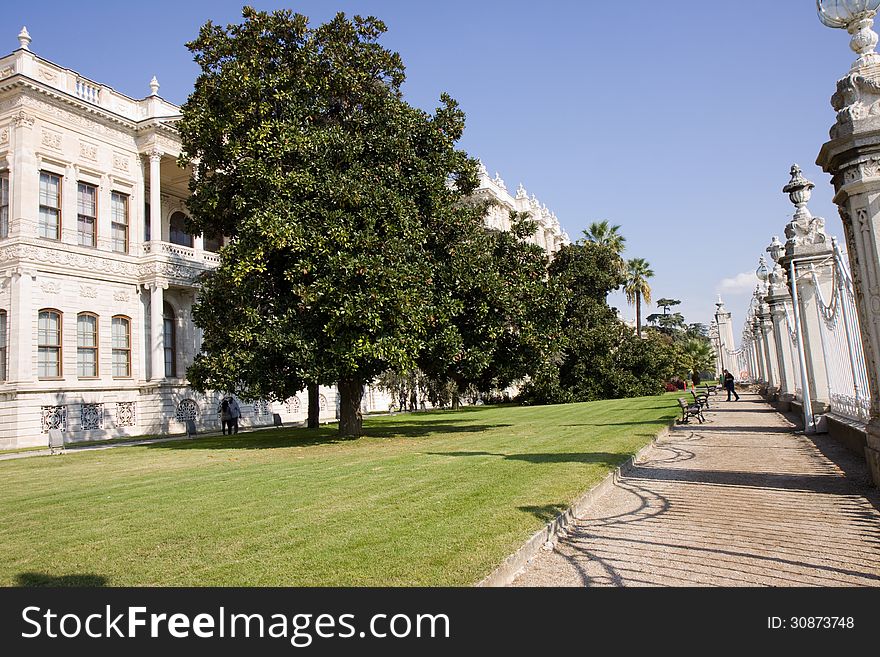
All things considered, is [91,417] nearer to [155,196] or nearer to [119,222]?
[119,222]

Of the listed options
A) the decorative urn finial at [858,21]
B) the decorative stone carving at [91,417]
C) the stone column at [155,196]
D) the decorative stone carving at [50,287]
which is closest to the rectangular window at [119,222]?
the stone column at [155,196]

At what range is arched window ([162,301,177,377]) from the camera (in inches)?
1155

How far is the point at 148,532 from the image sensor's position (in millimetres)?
6270

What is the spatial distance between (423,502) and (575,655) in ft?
13.0

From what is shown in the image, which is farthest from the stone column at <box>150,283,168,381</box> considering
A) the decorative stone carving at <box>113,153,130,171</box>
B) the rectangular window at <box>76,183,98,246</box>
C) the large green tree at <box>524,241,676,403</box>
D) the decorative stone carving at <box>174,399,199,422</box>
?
the large green tree at <box>524,241,676,403</box>

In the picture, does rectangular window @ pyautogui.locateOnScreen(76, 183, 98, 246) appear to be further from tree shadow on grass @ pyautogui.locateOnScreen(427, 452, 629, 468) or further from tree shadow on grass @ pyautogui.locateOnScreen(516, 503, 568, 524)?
tree shadow on grass @ pyautogui.locateOnScreen(516, 503, 568, 524)

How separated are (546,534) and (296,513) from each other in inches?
112

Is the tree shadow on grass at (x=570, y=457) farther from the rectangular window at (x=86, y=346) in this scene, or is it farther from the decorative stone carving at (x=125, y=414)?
the rectangular window at (x=86, y=346)

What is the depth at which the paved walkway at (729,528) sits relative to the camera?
463 centimetres

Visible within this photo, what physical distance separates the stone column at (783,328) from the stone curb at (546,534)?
1150 cm

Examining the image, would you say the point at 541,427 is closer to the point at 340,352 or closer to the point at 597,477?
the point at 340,352

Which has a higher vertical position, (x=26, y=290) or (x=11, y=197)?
(x=11, y=197)

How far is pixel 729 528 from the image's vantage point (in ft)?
19.5

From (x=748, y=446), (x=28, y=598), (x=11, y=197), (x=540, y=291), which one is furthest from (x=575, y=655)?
(x=11, y=197)
